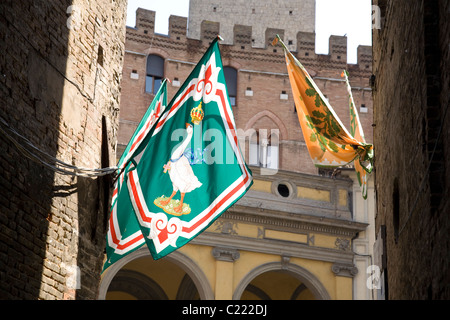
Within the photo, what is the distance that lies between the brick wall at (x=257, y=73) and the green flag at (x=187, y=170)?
16.5 m

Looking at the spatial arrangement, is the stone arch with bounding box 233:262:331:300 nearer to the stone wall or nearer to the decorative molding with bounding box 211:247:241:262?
the decorative molding with bounding box 211:247:241:262

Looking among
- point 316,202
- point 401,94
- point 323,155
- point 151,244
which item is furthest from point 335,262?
point 151,244

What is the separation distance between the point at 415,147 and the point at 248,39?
2050 cm

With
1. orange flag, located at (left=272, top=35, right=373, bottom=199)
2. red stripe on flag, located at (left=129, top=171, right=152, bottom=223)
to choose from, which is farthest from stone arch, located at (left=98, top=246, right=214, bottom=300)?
red stripe on flag, located at (left=129, top=171, right=152, bottom=223)

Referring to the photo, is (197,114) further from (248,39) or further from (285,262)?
(248,39)

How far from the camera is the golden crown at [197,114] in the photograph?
9086 mm

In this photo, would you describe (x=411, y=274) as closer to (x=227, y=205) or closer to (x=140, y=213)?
(x=227, y=205)

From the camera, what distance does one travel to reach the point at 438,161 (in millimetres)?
7371

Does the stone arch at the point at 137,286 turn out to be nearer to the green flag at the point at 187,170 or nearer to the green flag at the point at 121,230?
the green flag at the point at 121,230

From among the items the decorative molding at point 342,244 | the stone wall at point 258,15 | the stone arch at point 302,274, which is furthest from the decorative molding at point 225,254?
the stone wall at point 258,15

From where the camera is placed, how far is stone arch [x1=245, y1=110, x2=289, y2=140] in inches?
1077

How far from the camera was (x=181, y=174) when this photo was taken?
345 inches
